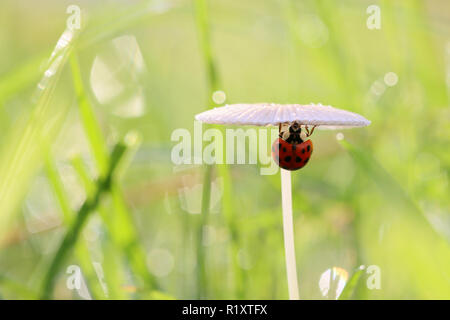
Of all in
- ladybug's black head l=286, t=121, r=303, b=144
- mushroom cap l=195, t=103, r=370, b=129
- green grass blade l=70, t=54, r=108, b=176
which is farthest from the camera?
green grass blade l=70, t=54, r=108, b=176

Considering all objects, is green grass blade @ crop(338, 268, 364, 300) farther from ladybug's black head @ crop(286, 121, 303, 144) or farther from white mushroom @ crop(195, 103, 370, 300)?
ladybug's black head @ crop(286, 121, 303, 144)

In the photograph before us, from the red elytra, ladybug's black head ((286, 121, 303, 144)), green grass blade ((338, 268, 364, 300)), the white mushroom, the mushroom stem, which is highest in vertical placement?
the white mushroom

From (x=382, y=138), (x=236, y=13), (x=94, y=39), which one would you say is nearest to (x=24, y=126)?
(x=94, y=39)

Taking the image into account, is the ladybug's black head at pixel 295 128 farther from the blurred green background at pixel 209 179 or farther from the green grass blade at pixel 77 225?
the green grass blade at pixel 77 225

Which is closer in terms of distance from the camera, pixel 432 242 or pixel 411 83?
pixel 432 242

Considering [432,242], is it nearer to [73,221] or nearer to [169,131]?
[73,221]

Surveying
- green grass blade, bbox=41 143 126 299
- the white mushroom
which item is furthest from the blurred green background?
the white mushroom

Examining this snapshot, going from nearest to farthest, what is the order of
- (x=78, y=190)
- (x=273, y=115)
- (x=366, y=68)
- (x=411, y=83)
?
(x=273, y=115), (x=78, y=190), (x=411, y=83), (x=366, y=68)
